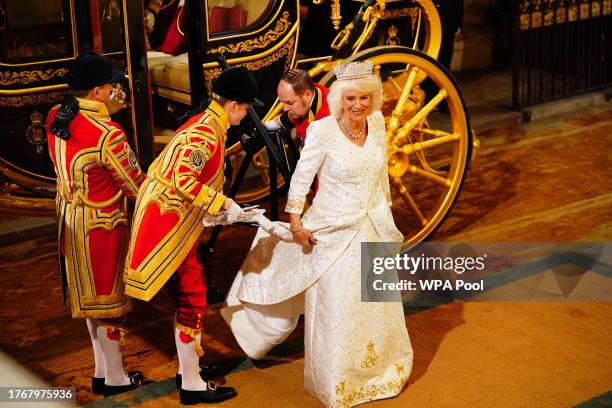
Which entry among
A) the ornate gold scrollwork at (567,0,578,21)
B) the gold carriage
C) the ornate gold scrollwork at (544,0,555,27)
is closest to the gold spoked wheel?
the gold carriage

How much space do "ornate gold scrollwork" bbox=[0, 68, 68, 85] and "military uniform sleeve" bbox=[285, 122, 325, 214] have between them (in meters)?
1.30

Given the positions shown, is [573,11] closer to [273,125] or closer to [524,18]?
[524,18]

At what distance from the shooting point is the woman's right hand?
4066 millimetres

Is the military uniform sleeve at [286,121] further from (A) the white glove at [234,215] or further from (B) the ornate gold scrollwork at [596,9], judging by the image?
(B) the ornate gold scrollwork at [596,9]

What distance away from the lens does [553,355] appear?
4.46 metres

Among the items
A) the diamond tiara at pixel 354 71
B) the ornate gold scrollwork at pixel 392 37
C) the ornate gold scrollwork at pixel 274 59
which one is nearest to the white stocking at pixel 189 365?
the diamond tiara at pixel 354 71

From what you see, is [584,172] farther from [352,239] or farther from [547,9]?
[352,239]

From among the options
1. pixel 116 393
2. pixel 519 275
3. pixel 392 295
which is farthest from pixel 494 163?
pixel 116 393

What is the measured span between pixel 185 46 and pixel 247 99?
1.51 m

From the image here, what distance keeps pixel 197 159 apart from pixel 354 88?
2.21 ft

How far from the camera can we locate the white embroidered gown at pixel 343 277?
13.2 ft

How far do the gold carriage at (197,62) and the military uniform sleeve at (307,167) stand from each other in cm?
67

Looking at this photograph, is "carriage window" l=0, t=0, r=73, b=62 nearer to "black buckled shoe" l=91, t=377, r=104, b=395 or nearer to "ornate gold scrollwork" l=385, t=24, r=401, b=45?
"black buckled shoe" l=91, t=377, r=104, b=395

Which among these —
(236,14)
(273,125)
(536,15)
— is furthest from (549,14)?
(273,125)
